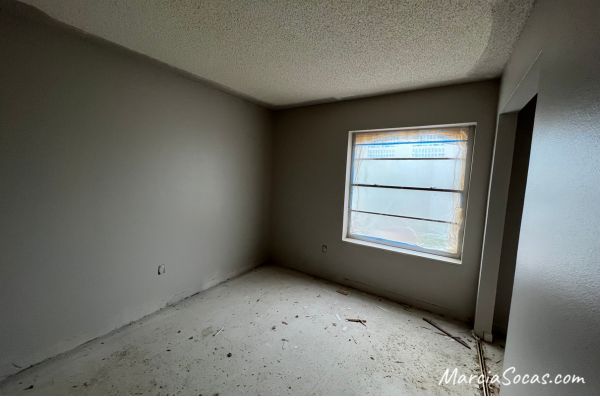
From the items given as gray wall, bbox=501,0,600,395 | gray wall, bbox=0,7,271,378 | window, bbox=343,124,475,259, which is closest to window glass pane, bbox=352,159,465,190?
window, bbox=343,124,475,259

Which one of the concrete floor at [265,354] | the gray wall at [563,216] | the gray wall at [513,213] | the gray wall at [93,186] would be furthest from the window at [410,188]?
the gray wall at [93,186]

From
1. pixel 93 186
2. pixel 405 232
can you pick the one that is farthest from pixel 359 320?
pixel 93 186

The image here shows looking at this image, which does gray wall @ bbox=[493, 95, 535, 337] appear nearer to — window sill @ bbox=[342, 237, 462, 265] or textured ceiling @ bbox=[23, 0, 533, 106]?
window sill @ bbox=[342, 237, 462, 265]

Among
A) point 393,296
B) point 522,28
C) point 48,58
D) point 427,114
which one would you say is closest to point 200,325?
point 393,296

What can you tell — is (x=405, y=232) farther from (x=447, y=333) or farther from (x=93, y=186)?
(x=93, y=186)

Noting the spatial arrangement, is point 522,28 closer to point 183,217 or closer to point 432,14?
point 432,14

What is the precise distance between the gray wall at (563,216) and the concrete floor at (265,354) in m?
0.90

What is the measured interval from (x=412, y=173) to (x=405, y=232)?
723 millimetres

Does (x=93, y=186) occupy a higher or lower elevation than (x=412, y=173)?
lower

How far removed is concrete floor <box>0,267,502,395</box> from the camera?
1.59m

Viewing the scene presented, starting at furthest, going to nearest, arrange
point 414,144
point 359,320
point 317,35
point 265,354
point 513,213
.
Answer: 1. point 414,144
2. point 359,320
3. point 513,213
4. point 265,354
5. point 317,35

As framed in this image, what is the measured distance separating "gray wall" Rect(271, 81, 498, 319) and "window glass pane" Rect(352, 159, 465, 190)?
202 millimetres

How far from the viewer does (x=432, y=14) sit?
55.0 inches

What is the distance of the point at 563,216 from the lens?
741 mm
